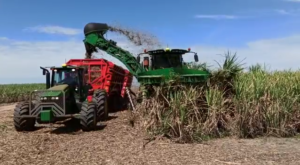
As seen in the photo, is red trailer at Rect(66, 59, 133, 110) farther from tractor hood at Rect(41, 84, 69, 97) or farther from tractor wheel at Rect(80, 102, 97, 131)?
tractor wheel at Rect(80, 102, 97, 131)

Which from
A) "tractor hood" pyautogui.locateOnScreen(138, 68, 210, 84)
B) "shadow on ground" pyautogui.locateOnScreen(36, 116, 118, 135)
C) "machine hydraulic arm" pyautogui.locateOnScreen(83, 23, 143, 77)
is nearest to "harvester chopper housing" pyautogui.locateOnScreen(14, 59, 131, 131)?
"shadow on ground" pyautogui.locateOnScreen(36, 116, 118, 135)

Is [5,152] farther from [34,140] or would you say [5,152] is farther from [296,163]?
[296,163]

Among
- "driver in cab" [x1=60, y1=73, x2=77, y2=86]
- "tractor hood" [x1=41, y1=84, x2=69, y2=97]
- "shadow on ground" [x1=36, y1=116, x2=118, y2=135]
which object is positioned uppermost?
"driver in cab" [x1=60, y1=73, x2=77, y2=86]

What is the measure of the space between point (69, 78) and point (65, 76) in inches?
7.0

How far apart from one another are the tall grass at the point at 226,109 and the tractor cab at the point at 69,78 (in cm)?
259

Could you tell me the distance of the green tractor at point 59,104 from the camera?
10.5 meters

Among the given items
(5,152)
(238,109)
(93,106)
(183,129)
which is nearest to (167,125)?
(183,129)

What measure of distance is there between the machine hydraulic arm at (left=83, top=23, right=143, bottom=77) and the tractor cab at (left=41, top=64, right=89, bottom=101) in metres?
4.82

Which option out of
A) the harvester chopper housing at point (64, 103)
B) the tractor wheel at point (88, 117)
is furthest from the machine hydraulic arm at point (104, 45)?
the tractor wheel at point (88, 117)

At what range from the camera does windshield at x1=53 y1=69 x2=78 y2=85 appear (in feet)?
38.8

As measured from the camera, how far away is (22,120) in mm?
10773

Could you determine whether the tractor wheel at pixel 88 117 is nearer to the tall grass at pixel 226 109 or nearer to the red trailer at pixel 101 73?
the tall grass at pixel 226 109

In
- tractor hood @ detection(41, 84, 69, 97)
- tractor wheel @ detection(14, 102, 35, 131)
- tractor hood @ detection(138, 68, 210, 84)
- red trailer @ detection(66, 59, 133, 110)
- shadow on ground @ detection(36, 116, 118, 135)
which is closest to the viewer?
tractor hood @ detection(138, 68, 210, 84)

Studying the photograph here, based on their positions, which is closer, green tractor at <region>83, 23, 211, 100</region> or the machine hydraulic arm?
green tractor at <region>83, 23, 211, 100</region>
